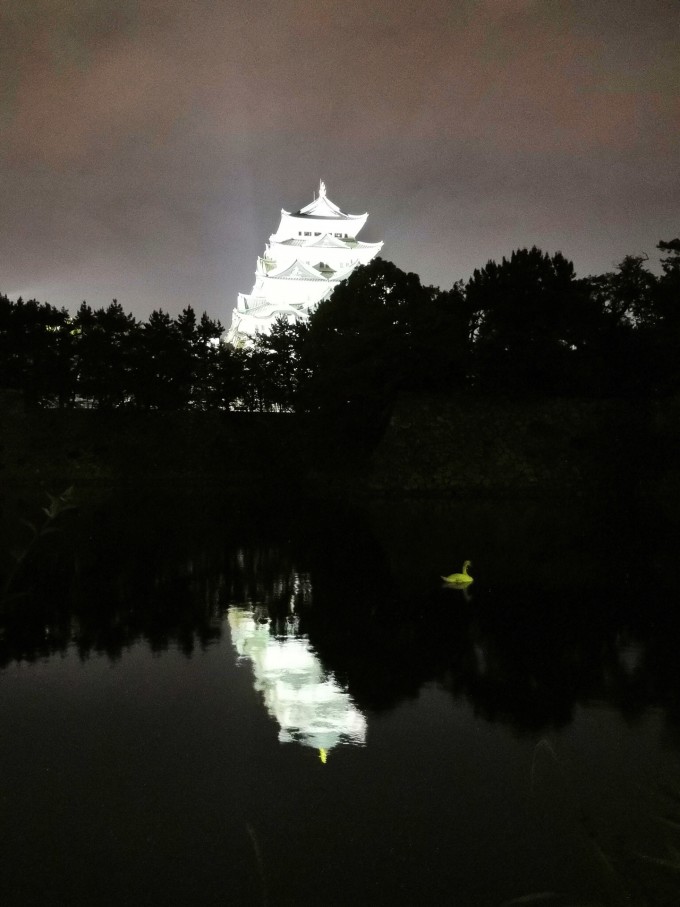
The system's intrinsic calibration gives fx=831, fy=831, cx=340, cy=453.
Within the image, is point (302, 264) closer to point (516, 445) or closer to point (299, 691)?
point (516, 445)

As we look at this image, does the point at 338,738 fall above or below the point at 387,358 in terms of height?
below

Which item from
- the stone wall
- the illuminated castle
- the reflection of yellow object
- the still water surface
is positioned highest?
the illuminated castle

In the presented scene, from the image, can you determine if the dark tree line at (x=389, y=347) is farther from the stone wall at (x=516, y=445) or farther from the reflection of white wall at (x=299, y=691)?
the reflection of white wall at (x=299, y=691)

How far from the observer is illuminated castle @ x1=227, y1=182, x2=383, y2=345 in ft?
162

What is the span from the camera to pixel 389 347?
29672 millimetres

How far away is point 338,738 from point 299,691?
113cm

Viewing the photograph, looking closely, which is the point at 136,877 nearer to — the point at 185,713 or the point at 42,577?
the point at 185,713

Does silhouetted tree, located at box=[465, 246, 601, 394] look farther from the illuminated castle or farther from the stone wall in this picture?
the illuminated castle

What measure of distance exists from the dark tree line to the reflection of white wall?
21.9m

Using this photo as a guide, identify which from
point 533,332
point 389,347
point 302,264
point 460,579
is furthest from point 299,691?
point 302,264

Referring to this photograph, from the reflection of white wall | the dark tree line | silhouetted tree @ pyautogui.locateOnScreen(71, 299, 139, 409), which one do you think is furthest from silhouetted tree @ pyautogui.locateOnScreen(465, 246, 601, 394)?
the reflection of white wall

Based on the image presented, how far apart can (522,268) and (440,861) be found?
3008cm

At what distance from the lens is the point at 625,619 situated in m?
9.37

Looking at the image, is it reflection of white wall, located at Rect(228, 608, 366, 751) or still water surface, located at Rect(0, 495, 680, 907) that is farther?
reflection of white wall, located at Rect(228, 608, 366, 751)
